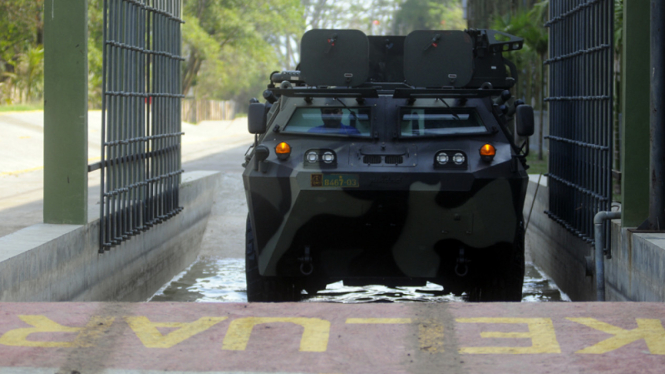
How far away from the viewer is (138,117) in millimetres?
8406

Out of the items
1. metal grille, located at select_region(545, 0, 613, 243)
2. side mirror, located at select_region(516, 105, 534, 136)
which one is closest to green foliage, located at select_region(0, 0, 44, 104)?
metal grille, located at select_region(545, 0, 613, 243)

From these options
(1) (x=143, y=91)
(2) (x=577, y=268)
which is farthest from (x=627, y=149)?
(1) (x=143, y=91)

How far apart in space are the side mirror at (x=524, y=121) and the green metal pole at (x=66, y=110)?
339 cm

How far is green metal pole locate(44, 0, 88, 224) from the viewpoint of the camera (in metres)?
6.90

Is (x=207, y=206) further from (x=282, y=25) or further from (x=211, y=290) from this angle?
(x=282, y=25)

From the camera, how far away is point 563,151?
29.7 ft

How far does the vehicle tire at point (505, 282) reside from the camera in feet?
23.1

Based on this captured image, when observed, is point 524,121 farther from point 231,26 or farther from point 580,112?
point 231,26

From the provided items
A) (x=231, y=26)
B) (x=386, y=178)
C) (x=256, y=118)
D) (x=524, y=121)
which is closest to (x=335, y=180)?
(x=386, y=178)

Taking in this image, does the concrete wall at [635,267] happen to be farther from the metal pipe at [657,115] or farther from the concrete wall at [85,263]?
the concrete wall at [85,263]

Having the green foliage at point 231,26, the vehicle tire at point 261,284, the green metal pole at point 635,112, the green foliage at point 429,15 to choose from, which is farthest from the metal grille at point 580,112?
the green foliage at point 429,15

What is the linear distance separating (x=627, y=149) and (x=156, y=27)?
492cm

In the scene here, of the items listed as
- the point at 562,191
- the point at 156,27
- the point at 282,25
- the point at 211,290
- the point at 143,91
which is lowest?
the point at 211,290

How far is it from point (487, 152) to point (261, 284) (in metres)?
2.21
